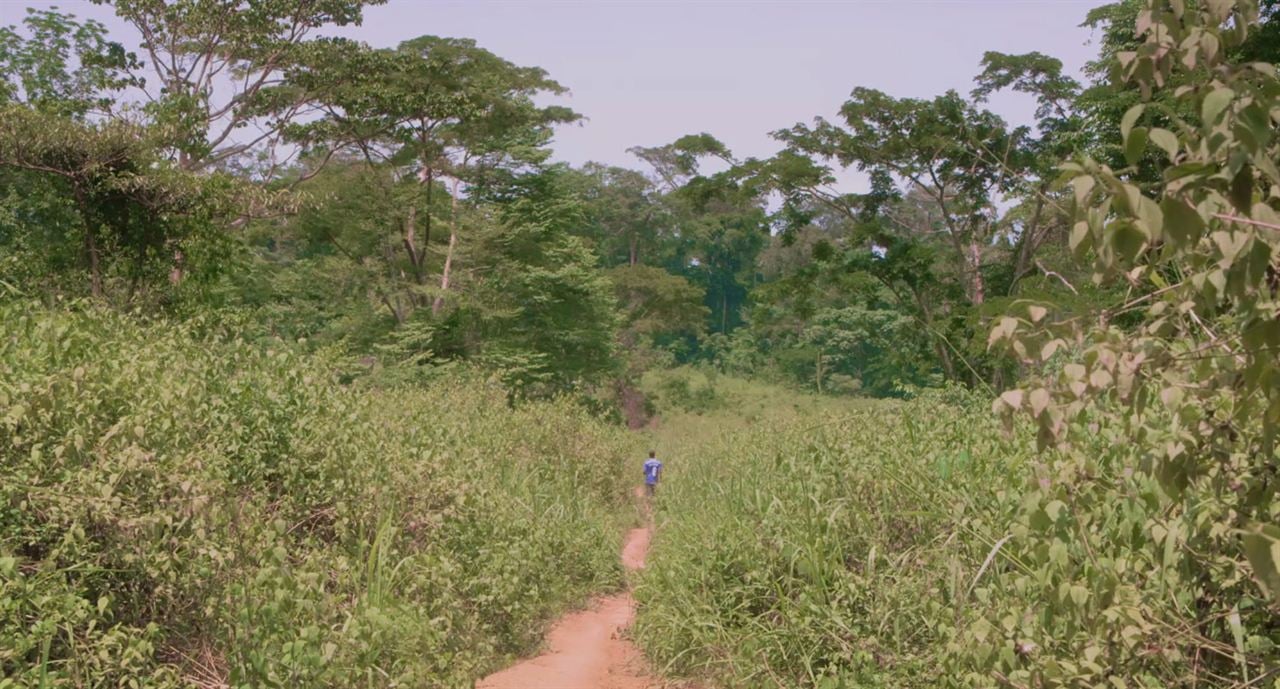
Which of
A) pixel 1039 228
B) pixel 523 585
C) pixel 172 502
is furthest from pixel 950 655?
pixel 1039 228

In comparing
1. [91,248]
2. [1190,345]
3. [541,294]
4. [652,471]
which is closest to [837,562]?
[1190,345]

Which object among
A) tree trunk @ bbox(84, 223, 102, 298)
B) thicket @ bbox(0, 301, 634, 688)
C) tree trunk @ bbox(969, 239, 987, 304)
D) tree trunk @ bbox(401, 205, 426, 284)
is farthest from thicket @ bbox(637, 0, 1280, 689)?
tree trunk @ bbox(401, 205, 426, 284)

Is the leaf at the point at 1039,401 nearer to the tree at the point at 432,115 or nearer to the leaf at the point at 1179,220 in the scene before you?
the leaf at the point at 1179,220

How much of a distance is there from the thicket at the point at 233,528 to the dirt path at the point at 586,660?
0.68 ft

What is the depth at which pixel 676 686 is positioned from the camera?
5.86 meters

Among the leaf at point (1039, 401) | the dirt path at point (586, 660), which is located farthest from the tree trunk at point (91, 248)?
the leaf at point (1039, 401)

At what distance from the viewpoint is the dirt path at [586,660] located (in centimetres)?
612

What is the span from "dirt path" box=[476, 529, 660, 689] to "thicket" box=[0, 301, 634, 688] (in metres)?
0.21

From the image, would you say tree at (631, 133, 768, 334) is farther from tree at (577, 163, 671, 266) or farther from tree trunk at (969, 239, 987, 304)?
tree trunk at (969, 239, 987, 304)

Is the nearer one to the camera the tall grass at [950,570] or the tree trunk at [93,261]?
the tall grass at [950,570]

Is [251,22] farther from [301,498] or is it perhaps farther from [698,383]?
[698,383]

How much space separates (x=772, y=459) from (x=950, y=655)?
415 centimetres

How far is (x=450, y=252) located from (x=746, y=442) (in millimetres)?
13382

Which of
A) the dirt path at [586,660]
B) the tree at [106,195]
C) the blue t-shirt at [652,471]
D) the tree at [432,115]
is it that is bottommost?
the blue t-shirt at [652,471]
